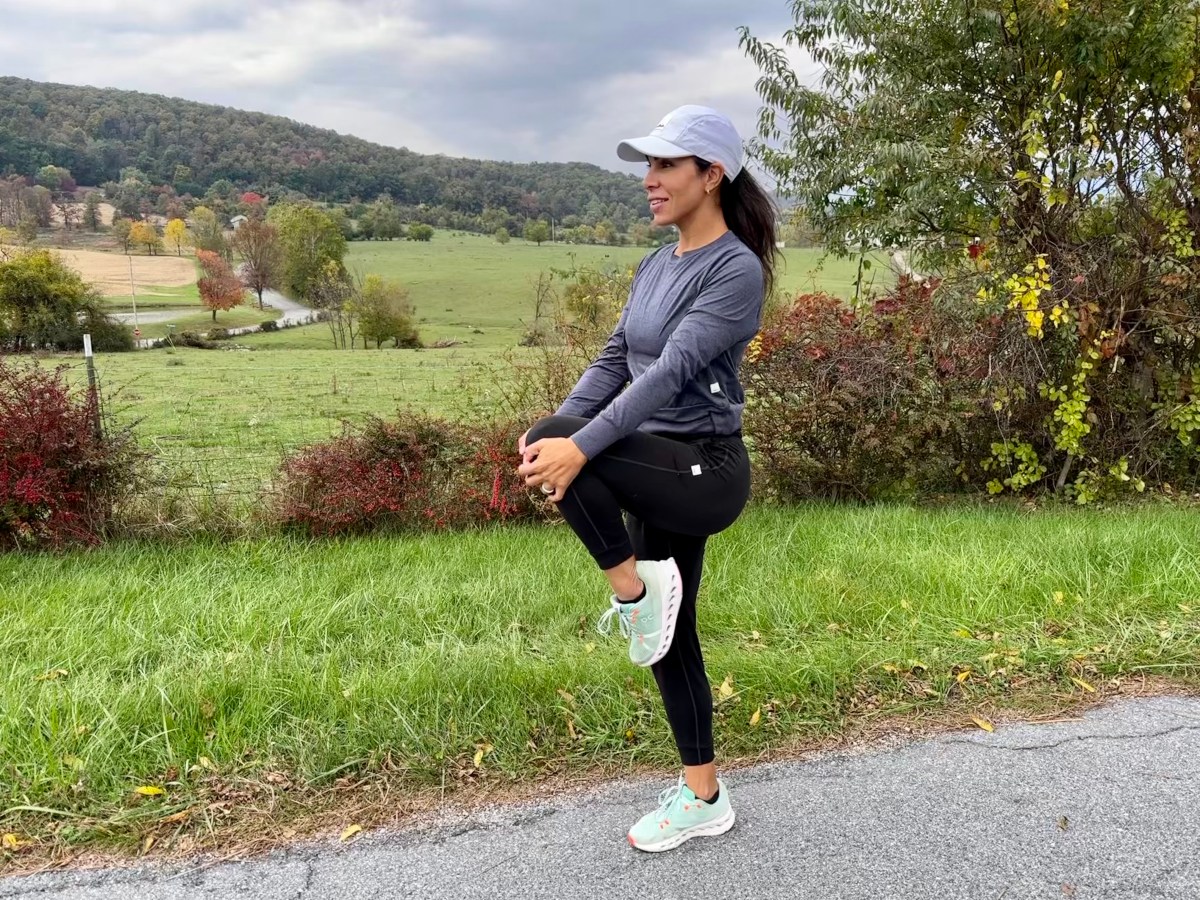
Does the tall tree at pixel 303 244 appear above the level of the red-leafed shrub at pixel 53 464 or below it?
above

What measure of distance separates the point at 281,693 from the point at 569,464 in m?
1.79

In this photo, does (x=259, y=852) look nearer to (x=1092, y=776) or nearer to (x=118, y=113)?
(x=1092, y=776)

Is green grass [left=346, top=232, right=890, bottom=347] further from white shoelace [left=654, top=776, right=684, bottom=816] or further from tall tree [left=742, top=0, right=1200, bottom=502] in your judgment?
white shoelace [left=654, top=776, right=684, bottom=816]

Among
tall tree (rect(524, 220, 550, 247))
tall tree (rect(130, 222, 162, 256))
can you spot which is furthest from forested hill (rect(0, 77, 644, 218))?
tall tree (rect(130, 222, 162, 256))

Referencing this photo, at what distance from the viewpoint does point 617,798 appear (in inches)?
93.6

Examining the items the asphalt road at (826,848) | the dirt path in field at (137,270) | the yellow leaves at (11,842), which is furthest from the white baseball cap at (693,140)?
the dirt path in field at (137,270)

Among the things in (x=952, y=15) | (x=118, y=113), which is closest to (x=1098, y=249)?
(x=952, y=15)

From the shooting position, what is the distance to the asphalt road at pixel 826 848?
6.43 ft

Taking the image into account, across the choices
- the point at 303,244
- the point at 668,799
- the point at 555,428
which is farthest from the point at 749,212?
the point at 303,244

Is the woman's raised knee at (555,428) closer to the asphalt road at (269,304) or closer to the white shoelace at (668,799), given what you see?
the white shoelace at (668,799)

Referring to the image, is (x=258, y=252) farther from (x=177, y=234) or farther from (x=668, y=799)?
(x=668, y=799)

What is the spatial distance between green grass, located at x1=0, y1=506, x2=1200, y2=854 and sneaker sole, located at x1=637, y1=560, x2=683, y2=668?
82 centimetres

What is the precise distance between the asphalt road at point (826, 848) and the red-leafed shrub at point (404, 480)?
378cm

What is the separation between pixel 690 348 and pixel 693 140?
20.6 inches
